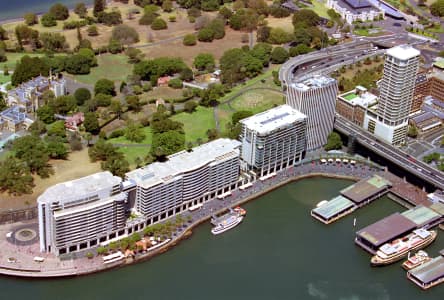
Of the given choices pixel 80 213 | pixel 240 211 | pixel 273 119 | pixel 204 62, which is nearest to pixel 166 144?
pixel 273 119

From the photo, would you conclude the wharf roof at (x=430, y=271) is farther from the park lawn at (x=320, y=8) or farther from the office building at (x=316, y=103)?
the park lawn at (x=320, y=8)

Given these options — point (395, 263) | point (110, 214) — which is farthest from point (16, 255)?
point (395, 263)

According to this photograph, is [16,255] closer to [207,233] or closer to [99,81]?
[207,233]

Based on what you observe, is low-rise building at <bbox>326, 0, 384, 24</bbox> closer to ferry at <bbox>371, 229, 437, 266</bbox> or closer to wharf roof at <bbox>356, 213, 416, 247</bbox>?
Answer: wharf roof at <bbox>356, 213, 416, 247</bbox>

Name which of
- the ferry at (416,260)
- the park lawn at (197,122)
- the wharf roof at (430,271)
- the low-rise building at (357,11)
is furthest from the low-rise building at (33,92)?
the low-rise building at (357,11)

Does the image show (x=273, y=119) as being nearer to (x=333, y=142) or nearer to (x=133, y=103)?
(x=333, y=142)

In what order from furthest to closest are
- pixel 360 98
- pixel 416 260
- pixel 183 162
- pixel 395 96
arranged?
pixel 360 98 → pixel 395 96 → pixel 183 162 → pixel 416 260

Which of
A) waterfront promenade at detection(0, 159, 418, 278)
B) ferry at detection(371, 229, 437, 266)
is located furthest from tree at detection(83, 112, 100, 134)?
ferry at detection(371, 229, 437, 266)
